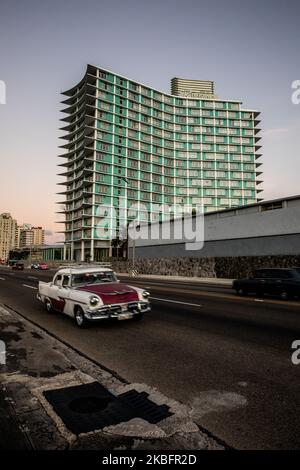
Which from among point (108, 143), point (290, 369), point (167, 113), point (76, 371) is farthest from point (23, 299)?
point (167, 113)

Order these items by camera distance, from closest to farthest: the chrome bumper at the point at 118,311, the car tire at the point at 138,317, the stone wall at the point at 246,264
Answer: the chrome bumper at the point at 118,311
the car tire at the point at 138,317
the stone wall at the point at 246,264

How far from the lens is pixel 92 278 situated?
9039 millimetres

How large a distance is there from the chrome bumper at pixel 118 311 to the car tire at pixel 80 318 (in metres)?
0.41

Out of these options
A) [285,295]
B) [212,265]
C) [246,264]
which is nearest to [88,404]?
[285,295]

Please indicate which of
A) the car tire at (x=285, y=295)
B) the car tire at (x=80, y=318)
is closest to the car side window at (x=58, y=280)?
the car tire at (x=80, y=318)

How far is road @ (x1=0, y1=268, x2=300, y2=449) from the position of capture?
3285mm

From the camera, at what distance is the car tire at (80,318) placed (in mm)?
7973

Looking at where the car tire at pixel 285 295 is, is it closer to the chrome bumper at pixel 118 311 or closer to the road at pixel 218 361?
the road at pixel 218 361

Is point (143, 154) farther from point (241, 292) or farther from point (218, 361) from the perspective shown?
point (218, 361)

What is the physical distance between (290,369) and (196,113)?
366 feet

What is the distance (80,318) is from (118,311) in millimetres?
1151

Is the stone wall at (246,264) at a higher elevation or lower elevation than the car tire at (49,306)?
higher

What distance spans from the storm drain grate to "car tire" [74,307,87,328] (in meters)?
3.77
